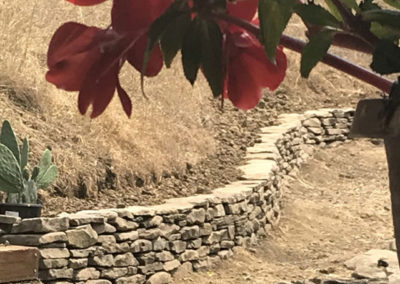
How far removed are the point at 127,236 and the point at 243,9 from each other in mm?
5065

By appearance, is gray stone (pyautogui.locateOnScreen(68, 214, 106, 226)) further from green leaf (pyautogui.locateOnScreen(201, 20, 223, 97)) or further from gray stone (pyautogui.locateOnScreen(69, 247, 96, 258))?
green leaf (pyautogui.locateOnScreen(201, 20, 223, 97))

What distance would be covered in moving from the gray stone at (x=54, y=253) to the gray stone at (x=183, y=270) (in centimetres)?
103

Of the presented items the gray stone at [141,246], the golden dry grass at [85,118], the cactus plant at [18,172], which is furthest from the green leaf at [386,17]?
the golden dry grass at [85,118]

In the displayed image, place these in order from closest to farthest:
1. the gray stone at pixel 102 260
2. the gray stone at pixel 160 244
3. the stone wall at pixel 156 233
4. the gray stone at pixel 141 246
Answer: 1. the stone wall at pixel 156 233
2. the gray stone at pixel 102 260
3. the gray stone at pixel 141 246
4. the gray stone at pixel 160 244

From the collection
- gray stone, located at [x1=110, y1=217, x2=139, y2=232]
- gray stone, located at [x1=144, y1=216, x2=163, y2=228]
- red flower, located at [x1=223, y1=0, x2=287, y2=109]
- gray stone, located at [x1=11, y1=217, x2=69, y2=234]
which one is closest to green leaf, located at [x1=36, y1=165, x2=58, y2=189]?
gray stone, located at [x1=11, y1=217, x2=69, y2=234]

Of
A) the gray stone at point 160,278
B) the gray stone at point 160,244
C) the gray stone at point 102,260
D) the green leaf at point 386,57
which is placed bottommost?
the gray stone at point 160,278

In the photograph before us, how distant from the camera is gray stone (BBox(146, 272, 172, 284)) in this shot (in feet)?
18.7

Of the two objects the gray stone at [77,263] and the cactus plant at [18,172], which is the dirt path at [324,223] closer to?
the gray stone at [77,263]

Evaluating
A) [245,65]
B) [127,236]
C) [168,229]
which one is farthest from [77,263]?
[245,65]

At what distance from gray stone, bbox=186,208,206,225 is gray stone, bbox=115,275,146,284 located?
58cm

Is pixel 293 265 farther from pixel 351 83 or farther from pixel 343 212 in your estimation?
pixel 351 83

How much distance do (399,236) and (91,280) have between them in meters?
4.90

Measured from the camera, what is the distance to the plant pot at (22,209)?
502 centimetres

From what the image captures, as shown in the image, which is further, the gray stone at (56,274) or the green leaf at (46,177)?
the green leaf at (46,177)
